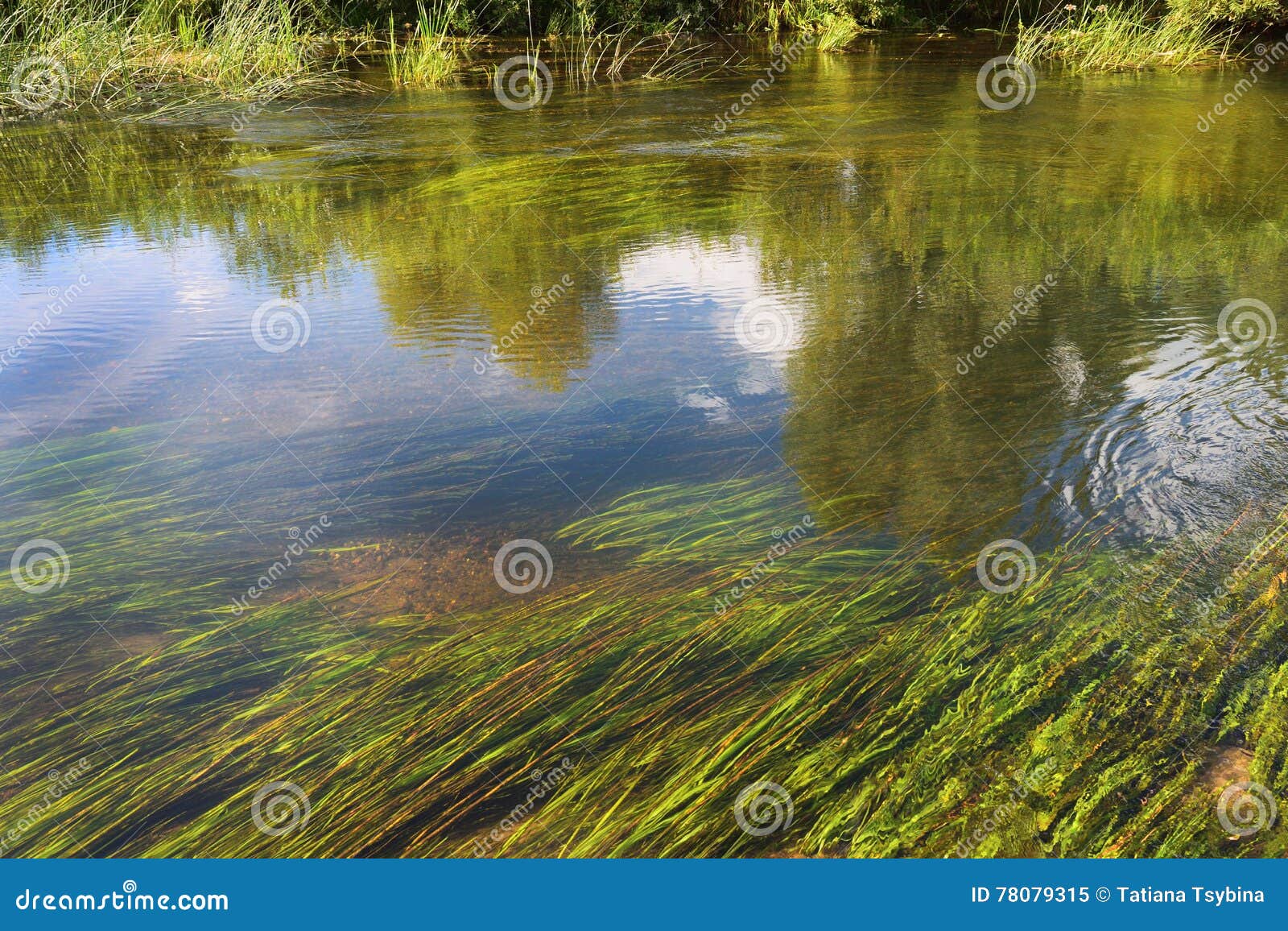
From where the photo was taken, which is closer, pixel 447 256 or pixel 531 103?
pixel 447 256

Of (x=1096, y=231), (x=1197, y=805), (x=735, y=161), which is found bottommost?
(x=1197, y=805)

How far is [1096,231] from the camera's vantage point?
18.8ft

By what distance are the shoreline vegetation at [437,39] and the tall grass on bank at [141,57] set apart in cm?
2

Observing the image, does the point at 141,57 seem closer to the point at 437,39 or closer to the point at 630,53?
the point at 437,39

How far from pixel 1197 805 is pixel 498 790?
1.41 metres

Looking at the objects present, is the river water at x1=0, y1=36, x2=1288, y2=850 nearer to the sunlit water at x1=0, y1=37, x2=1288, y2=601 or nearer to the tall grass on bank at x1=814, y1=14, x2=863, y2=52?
the sunlit water at x1=0, y1=37, x2=1288, y2=601

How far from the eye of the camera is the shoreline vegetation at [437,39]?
32.9ft

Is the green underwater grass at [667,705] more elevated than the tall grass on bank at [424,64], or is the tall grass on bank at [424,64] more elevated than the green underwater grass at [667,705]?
the tall grass on bank at [424,64]

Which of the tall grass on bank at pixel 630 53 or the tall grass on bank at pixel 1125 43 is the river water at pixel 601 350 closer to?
the tall grass on bank at pixel 630 53

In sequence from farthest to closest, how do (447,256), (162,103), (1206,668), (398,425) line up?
(162,103) → (447,256) → (398,425) → (1206,668)

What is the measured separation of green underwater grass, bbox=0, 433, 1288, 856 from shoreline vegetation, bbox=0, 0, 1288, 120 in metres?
8.68

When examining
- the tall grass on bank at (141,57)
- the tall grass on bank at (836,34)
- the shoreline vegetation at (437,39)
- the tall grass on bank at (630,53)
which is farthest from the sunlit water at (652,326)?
the tall grass on bank at (836,34)

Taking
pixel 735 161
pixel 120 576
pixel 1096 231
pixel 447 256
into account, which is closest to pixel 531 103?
pixel 735 161

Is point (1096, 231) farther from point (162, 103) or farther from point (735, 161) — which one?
point (162, 103)
